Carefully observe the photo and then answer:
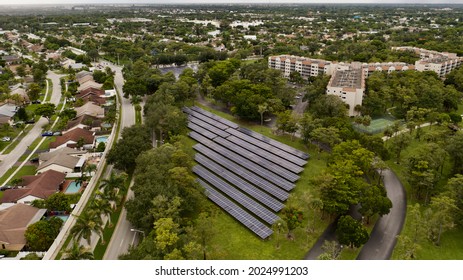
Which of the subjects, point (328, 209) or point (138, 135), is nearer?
point (328, 209)

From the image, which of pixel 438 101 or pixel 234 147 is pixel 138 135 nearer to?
pixel 234 147

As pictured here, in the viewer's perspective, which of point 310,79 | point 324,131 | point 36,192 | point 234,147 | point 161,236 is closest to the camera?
point 161,236

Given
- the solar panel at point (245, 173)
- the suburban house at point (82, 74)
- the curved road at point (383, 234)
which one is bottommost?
the curved road at point (383, 234)

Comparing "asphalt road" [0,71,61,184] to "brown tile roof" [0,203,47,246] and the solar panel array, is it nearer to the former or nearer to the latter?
"brown tile roof" [0,203,47,246]

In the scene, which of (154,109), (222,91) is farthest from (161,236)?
(222,91)

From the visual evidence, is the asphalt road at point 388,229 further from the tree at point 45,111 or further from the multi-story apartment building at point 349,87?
the tree at point 45,111

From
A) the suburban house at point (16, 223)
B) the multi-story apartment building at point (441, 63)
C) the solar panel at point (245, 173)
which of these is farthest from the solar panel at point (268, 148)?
the multi-story apartment building at point (441, 63)
